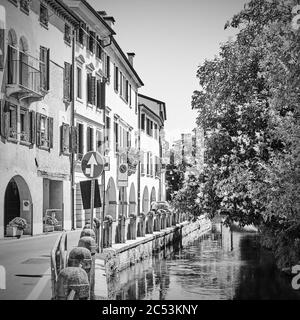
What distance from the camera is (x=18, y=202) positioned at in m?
12.2

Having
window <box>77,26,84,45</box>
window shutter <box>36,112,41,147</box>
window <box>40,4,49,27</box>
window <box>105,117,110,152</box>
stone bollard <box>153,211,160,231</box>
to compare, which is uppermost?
window <box>77,26,84,45</box>

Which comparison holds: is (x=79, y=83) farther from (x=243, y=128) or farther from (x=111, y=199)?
(x=111, y=199)

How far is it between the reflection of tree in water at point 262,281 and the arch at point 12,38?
7103 mm

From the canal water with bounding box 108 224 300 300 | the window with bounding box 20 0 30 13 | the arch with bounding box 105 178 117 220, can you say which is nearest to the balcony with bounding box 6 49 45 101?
the window with bounding box 20 0 30 13

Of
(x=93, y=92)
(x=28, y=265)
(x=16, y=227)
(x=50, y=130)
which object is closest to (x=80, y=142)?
(x=93, y=92)

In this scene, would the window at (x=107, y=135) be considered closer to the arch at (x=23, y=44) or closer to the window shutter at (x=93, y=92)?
the window shutter at (x=93, y=92)

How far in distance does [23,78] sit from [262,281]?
8.30 metres

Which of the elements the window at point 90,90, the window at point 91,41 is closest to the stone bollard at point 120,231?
the window at point 90,90

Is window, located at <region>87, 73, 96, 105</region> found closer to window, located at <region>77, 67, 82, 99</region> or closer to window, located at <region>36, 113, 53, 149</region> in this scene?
window, located at <region>77, 67, 82, 99</region>

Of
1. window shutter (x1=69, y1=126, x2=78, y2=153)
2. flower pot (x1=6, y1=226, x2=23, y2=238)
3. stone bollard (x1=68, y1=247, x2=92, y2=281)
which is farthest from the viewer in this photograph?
window shutter (x1=69, y1=126, x2=78, y2=153)

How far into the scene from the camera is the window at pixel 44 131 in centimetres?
1167

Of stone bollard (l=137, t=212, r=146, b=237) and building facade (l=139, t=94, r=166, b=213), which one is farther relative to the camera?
building facade (l=139, t=94, r=166, b=213)

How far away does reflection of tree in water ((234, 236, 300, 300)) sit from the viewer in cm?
1362
